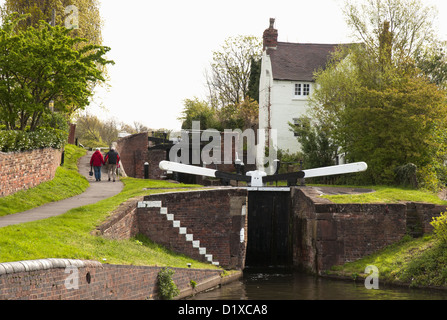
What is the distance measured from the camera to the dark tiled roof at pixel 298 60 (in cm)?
4078

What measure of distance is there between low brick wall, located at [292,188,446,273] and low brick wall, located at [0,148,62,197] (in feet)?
31.6

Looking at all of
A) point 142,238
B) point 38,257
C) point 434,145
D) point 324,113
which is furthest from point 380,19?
point 38,257

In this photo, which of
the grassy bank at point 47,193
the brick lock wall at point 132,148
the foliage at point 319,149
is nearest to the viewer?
the grassy bank at point 47,193

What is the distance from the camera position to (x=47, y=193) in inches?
852

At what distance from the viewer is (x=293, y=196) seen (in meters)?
22.3

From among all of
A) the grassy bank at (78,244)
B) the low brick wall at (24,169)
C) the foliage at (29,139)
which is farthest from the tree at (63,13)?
the grassy bank at (78,244)

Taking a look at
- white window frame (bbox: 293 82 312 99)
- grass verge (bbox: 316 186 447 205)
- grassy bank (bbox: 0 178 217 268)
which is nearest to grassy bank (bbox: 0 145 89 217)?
grassy bank (bbox: 0 178 217 268)

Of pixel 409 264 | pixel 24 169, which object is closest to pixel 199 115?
pixel 24 169

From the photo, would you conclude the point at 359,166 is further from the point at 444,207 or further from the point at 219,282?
the point at 219,282

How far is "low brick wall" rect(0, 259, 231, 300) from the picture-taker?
9.48 metres

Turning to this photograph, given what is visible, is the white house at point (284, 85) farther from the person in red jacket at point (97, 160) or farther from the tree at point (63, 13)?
the person in red jacket at point (97, 160)

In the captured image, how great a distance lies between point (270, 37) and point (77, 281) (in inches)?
1342

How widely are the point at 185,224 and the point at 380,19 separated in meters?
17.6

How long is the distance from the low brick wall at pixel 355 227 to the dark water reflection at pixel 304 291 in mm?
1023
